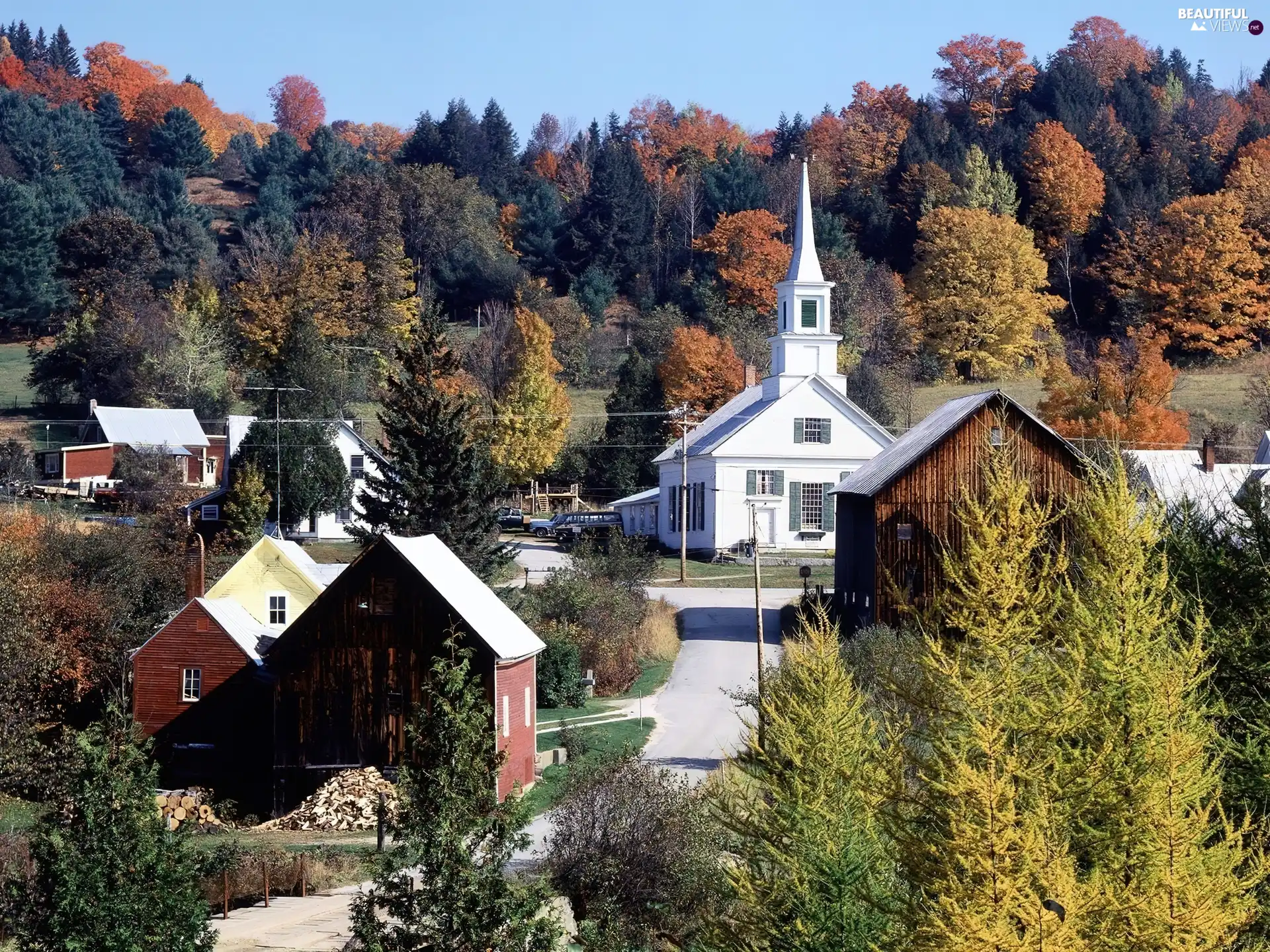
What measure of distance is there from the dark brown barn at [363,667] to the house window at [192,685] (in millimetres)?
2862

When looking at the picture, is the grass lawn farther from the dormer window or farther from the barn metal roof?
the dormer window

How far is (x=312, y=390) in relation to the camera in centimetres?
6944

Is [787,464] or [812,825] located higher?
[787,464]

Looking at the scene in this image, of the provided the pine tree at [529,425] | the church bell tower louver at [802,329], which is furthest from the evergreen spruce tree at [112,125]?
the church bell tower louver at [802,329]

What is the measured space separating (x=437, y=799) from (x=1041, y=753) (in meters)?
4.98

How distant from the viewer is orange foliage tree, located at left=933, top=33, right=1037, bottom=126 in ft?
436

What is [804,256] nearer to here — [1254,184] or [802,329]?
[802,329]

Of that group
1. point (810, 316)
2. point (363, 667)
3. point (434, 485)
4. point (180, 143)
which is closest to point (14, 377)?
point (180, 143)

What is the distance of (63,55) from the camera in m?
173

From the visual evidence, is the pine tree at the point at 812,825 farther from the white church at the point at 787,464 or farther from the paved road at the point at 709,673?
the white church at the point at 787,464

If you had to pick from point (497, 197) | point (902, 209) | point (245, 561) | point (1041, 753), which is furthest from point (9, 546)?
point (497, 197)

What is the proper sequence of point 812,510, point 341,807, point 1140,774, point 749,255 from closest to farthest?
point 1140,774
point 341,807
point 812,510
point 749,255

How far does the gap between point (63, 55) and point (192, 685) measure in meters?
153

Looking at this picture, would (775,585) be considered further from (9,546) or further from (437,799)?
(437,799)
